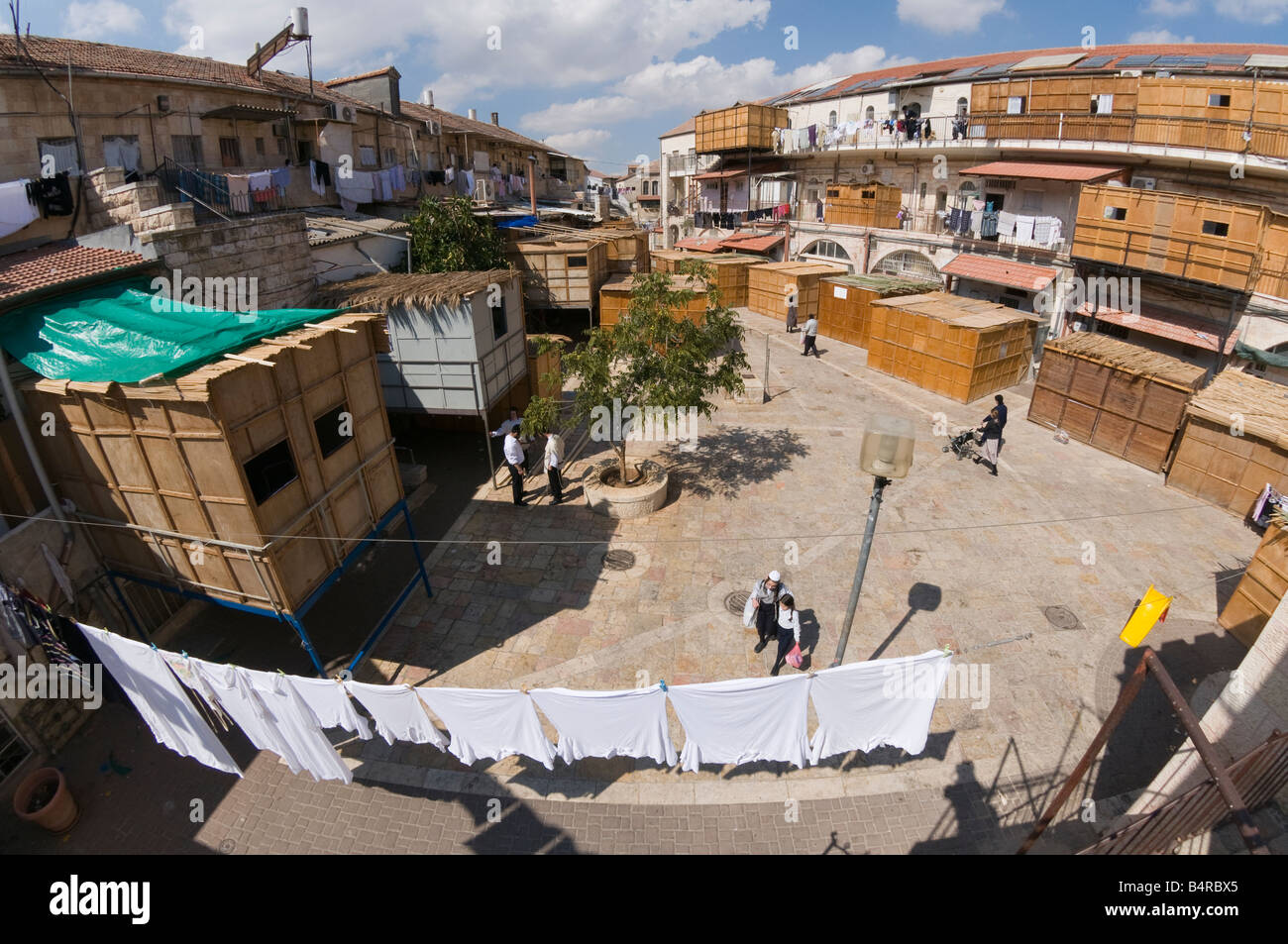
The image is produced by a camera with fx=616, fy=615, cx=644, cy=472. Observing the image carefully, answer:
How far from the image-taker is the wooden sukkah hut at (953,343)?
19.2 m

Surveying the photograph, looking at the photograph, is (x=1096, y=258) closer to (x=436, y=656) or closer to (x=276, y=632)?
(x=436, y=656)

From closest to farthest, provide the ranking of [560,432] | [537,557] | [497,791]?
[497,791], [537,557], [560,432]

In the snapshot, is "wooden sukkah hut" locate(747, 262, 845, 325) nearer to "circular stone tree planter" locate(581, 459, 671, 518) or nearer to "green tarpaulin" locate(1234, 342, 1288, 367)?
"green tarpaulin" locate(1234, 342, 1288, 367)

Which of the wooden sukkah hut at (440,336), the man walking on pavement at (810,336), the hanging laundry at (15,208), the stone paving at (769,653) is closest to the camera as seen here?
the stone paving at (769,653)

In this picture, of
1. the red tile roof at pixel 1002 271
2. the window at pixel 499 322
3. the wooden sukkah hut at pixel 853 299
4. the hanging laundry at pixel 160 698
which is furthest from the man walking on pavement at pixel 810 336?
the hanging laundry at pixel 160 698

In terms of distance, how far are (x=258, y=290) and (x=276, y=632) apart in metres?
7.27

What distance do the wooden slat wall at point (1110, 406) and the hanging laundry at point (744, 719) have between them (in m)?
13.7

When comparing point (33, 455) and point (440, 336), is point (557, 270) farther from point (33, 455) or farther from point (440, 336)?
point (33, 455)

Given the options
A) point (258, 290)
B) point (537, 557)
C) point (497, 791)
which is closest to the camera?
point (497, 791)

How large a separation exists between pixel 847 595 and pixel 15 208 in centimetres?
1624

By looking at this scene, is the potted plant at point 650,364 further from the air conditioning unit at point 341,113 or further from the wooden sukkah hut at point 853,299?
the air conditioning unit at point 341,113

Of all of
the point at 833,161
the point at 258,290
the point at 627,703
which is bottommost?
the point at 627,703

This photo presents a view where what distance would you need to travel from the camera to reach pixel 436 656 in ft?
32.1

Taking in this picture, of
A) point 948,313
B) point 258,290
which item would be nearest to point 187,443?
point 258,290
